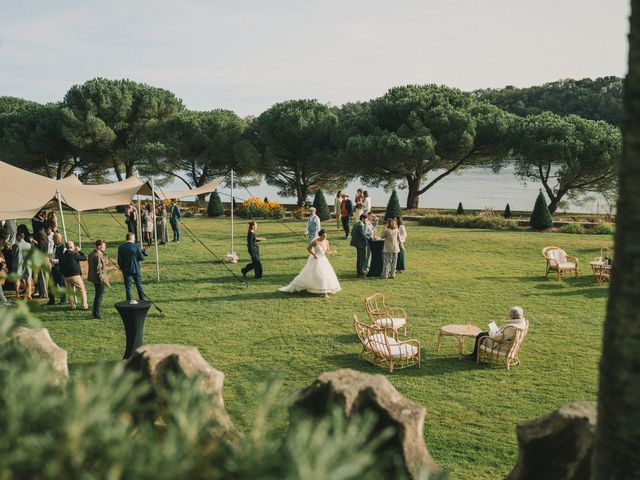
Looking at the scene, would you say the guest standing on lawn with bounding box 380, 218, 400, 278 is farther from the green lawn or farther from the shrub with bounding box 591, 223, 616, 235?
the shrub with bounding box 591, 223, 616, 235

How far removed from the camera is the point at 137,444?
2219 millimetres

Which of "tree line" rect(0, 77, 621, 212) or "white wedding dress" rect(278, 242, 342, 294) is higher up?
"tree line" rect(0, 77, 621, 212)

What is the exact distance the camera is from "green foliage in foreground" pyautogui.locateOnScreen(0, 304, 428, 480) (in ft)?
6.50

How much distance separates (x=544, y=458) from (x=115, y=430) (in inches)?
110

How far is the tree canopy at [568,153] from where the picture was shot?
31266mm

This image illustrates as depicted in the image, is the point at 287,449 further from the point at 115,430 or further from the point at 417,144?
the point at 417,144

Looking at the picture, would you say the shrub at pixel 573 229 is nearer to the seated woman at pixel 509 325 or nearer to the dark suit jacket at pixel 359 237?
the dark suit jacket at pixel 359 237

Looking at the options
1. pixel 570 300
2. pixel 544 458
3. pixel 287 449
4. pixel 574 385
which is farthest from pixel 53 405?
pixel 570 300

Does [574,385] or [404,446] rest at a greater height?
[404,446]

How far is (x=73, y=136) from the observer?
4178 centimetres

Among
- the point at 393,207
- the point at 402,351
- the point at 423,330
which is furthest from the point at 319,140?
the point at 402,351

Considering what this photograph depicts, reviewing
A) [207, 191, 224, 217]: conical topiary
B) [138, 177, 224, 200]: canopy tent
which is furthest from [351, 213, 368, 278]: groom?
Result: [207, 191, 224, 217]: conical topiary

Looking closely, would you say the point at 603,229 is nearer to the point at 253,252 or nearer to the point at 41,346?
the point at 253,252

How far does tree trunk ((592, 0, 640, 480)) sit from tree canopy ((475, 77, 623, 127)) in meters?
44.0
